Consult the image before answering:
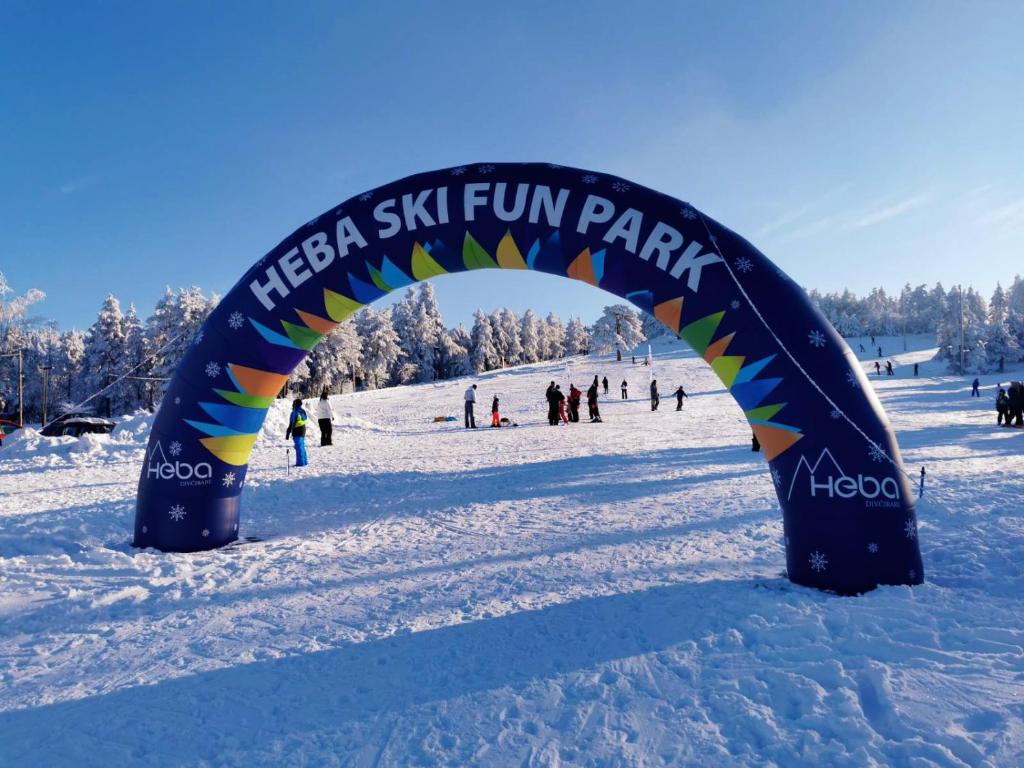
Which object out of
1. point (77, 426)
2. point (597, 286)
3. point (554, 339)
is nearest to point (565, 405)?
point (597, 286)

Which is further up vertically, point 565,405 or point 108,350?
point 108,350

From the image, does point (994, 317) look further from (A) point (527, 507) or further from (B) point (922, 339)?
(A) point (527, 507)

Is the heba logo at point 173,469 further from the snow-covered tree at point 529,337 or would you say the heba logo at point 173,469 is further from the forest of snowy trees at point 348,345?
the snow-covered tree at point 529,337

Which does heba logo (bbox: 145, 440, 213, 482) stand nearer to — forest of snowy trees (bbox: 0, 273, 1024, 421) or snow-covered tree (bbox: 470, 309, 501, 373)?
forest of snowy trees (bbox: 0, 273, 1024, 421)

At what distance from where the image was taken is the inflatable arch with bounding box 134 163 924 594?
416cm

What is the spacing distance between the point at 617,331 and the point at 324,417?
2187 inches

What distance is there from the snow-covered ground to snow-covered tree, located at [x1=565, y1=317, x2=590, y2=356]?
90.0m

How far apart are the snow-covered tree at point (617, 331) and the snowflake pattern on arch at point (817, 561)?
6170cm

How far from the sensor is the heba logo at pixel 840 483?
4.11 m

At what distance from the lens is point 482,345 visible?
67.9 meters

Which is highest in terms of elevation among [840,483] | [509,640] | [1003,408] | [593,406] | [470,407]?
[470,407]

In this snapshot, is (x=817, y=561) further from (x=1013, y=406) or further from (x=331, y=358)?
(x=331, y=358)

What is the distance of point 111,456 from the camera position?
12.9m

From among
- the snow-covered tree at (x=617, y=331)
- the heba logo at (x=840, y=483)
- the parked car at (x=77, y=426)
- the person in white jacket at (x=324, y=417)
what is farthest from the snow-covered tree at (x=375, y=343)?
the heba logo at (x=840, y=483)
